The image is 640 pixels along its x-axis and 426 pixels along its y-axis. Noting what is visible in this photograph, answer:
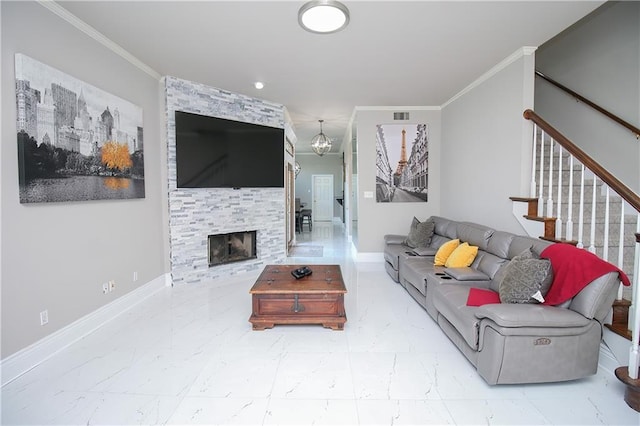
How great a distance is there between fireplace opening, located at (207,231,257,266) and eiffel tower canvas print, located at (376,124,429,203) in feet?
8.21

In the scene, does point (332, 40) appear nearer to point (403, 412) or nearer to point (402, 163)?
point (402, 163)

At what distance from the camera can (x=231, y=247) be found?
505cm

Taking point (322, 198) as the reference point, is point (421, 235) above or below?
below

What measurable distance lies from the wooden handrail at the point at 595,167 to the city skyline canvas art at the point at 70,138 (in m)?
4.40

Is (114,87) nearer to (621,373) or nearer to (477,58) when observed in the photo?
(477,58)

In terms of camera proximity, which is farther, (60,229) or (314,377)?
(60,229)

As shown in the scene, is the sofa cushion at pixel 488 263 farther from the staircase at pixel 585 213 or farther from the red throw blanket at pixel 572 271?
the red throw blanket at pixel 572 271

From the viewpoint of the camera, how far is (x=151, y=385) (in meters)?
2.08

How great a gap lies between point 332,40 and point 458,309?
2797 mm

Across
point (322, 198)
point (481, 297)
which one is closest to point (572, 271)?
point (481, 297)

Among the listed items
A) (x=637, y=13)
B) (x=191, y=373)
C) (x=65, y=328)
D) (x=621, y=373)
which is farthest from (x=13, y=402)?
(x=637, y=13)

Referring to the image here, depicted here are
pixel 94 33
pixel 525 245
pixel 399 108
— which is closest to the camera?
pixel 525 245

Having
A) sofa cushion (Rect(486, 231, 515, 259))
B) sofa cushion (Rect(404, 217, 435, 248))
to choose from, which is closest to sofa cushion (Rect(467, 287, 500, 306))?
sofa cushion (Rect(486, 231, 515, 259))

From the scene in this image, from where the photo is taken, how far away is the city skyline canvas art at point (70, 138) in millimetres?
2244
